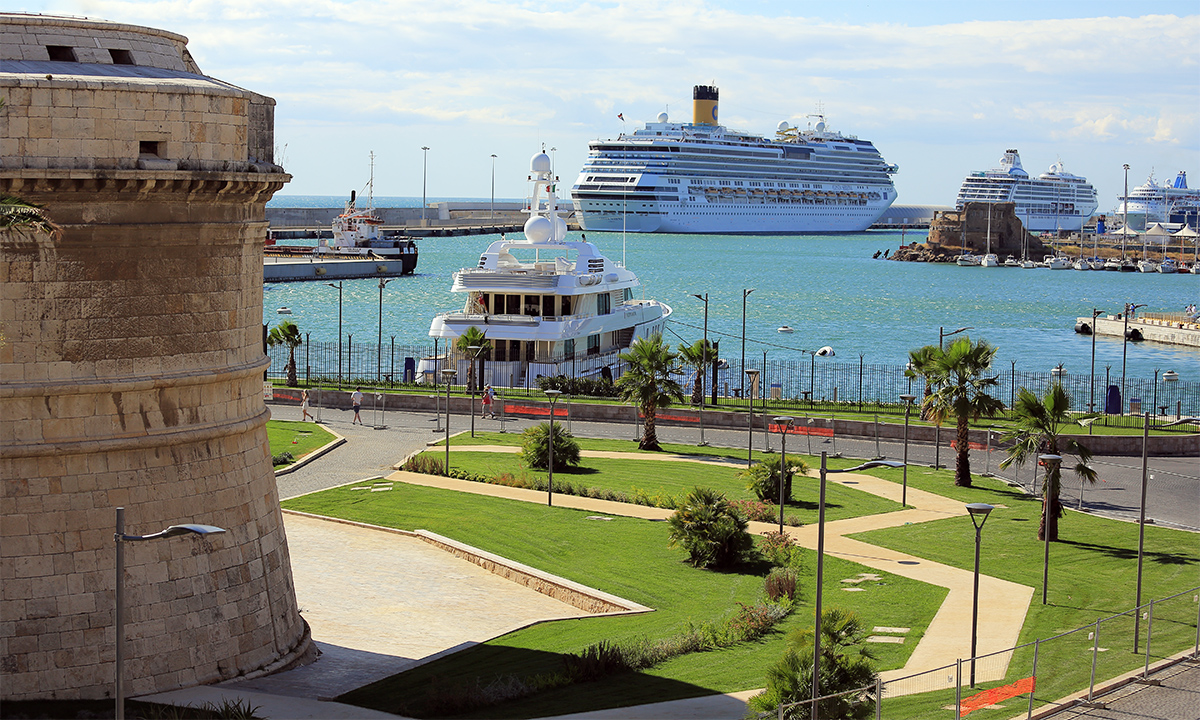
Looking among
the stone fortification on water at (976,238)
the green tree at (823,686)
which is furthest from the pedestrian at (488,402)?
the stone fortification on water at (976,238)

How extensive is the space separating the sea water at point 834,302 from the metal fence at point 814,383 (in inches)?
202

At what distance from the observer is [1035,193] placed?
183 m

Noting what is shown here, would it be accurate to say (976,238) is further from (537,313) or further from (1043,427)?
(1043,427)

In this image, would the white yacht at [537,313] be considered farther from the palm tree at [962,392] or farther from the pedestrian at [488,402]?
the palm tree at [962,392]

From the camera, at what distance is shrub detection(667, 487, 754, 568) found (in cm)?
2203

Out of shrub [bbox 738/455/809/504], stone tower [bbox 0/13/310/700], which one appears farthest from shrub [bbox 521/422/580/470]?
stone tower [bbox 0/13/310/700]

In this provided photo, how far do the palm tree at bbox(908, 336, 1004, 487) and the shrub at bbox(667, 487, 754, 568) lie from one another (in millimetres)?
8270

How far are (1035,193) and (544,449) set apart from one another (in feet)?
551

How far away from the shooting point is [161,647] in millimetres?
14164

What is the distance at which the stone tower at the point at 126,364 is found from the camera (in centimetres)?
1345

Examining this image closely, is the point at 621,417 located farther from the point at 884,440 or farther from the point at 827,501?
the point at 827,501

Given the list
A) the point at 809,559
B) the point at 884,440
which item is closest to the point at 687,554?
the point at 809,559

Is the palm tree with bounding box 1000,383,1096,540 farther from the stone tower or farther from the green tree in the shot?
the stone tower

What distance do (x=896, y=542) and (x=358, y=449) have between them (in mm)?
14972
